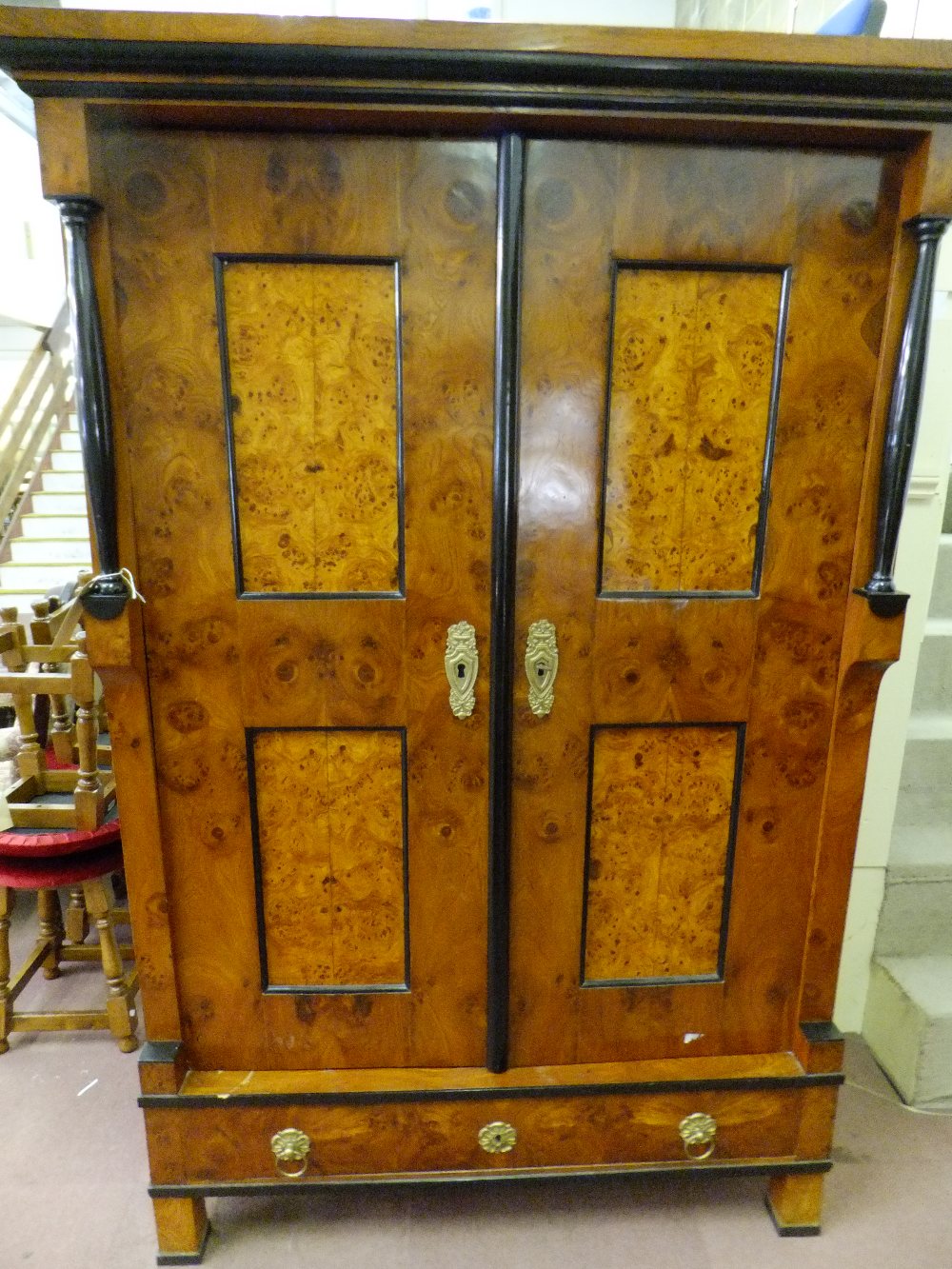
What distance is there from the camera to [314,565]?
1.26m

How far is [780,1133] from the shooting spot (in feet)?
4.81

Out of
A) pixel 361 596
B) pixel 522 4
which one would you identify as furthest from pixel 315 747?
pixel 522 4

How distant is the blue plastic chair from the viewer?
119 centimetres

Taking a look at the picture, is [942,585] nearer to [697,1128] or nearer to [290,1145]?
[697,1128]

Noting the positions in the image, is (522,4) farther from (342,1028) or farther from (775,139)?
(342,1028)

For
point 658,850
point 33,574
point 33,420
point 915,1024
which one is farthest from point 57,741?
point 33,420

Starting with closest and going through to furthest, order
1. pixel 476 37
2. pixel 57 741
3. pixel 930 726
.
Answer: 1. pixel 476 37
2. pixel 930 726
3. pixel 57 741

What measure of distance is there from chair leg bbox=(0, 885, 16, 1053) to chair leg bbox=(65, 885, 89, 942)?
0.98 ft

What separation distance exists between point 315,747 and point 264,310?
0.69 m

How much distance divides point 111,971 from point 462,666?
1344 millimetres

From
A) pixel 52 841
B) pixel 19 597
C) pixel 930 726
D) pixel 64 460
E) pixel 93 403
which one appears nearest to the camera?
pixel 93 403

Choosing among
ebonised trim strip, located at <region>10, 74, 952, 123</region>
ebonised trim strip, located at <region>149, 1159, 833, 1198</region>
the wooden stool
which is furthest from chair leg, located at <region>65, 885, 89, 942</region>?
ebonised trim strip, located at <region>10, 74, 952, 123</region>

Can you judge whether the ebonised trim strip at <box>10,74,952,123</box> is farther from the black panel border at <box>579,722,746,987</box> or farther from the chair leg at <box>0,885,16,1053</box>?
the chair leg at <box>0,885,16,1053</box>

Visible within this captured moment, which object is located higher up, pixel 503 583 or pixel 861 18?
pixel 861 18
